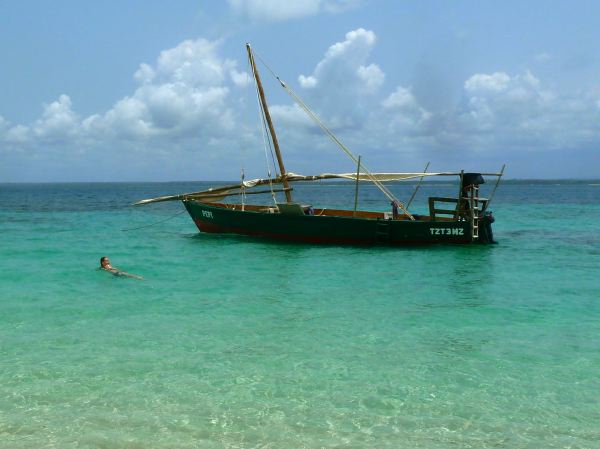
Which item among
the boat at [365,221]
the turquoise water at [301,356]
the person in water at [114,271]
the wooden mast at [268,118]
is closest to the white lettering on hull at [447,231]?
the boat at [365,221]

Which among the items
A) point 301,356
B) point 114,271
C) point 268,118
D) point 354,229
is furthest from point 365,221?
point 301,356

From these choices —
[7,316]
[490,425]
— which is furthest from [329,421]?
[7,316]

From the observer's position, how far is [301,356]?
389 inches

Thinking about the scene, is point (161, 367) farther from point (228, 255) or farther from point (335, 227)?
point (335, 227)

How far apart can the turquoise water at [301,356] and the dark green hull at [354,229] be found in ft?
12.6

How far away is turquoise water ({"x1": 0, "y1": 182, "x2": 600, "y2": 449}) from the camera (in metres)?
7.07

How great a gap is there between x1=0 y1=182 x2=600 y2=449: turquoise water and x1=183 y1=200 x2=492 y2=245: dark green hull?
385 centimetres

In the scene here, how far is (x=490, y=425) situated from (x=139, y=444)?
4241 millimetres

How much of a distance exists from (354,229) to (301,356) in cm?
1465

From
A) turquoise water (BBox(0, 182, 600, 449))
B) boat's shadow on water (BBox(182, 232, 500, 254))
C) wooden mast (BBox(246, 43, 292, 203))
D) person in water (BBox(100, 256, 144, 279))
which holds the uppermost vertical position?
wooden mast (BBox(246, 43, 292, 203))

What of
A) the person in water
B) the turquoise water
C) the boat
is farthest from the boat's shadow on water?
the person in water

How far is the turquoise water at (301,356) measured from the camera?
7.07 metres

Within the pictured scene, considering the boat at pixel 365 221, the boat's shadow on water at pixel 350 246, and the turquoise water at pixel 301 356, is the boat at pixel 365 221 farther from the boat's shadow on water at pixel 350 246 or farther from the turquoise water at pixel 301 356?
the turquoise water at pixel 301 356

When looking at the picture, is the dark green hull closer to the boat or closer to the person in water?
the boat
